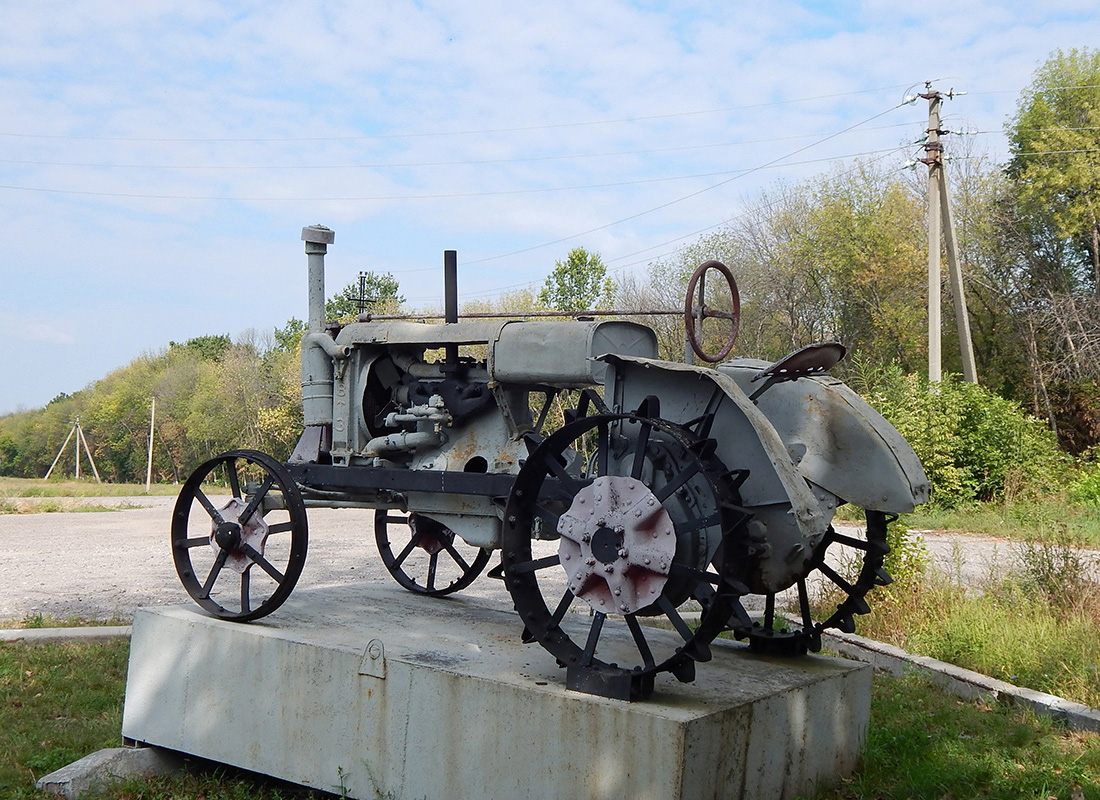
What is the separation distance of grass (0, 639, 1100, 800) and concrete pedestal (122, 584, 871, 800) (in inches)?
8.2

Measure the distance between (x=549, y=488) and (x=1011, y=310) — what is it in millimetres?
A: 25983

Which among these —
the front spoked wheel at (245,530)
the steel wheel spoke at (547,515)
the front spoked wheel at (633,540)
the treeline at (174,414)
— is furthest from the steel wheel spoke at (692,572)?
the treeline at (174,414)

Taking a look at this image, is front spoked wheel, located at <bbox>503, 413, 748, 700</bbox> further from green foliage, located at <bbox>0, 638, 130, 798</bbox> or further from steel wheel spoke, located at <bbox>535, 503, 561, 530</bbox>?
green foliage, located at <bbox>0, 638, 130, 798</bbox>

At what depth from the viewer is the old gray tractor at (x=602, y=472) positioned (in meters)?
4.05

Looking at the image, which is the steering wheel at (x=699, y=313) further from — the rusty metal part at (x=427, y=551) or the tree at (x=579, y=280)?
the tree at (x=579, y=280)

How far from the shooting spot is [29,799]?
4.96m

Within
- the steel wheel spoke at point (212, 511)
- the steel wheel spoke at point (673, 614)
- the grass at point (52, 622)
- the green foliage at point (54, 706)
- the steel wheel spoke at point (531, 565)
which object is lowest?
the green foliage at point (54, 706)

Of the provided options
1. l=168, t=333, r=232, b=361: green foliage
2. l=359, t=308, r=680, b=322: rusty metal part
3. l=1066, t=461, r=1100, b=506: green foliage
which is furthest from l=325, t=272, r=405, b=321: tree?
l=168, t=333, r=232, b=361: green foliage

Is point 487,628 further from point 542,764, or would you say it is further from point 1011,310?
point 1011,310

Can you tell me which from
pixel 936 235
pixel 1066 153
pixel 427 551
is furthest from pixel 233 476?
pixel 1066 153

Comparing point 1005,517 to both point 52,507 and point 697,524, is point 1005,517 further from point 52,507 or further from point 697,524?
point 52,507

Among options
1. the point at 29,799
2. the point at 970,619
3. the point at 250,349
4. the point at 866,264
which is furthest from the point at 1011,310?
the point at 250,349

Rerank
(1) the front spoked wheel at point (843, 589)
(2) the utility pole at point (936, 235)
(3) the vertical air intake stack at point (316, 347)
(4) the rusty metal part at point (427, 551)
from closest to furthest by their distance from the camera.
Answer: (1) the front spoked wheel at point (843, 589) < (3) the vertical air intake stack at point (316, 347) < (4) the rusty metal part at point (427, 551) < (2) the utility pole at point (936, 235)

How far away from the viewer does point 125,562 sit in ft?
42.0
